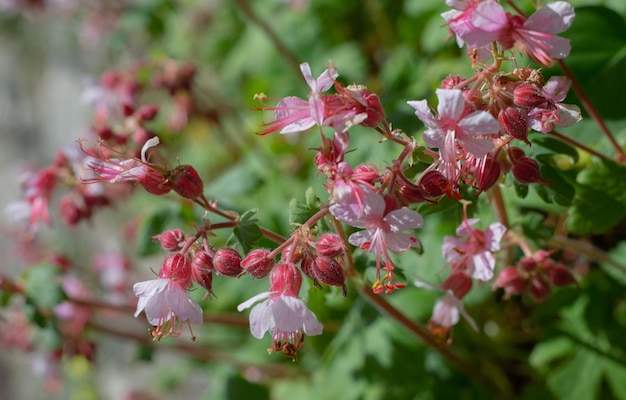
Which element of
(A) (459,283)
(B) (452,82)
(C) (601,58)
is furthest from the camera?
(C) (601,58)

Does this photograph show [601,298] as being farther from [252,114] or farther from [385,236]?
[252,114]

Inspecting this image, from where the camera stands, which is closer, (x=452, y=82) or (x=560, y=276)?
(x=452, y=82)

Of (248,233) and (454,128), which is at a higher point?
(454,128)

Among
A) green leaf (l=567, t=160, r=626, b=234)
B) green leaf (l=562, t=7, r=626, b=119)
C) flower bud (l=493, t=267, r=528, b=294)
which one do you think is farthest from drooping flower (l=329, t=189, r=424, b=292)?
green leaf (l=562, t=7, r=626, b=119)

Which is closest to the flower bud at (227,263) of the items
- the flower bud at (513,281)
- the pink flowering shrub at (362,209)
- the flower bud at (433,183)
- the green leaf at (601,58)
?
the pink flowering shrub at (362,209)

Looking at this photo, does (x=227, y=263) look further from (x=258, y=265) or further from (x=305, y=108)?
(x=305, y=108)

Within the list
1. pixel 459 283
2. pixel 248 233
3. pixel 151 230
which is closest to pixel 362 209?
pixel 248 233

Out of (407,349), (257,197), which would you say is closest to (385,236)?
(407,349)
